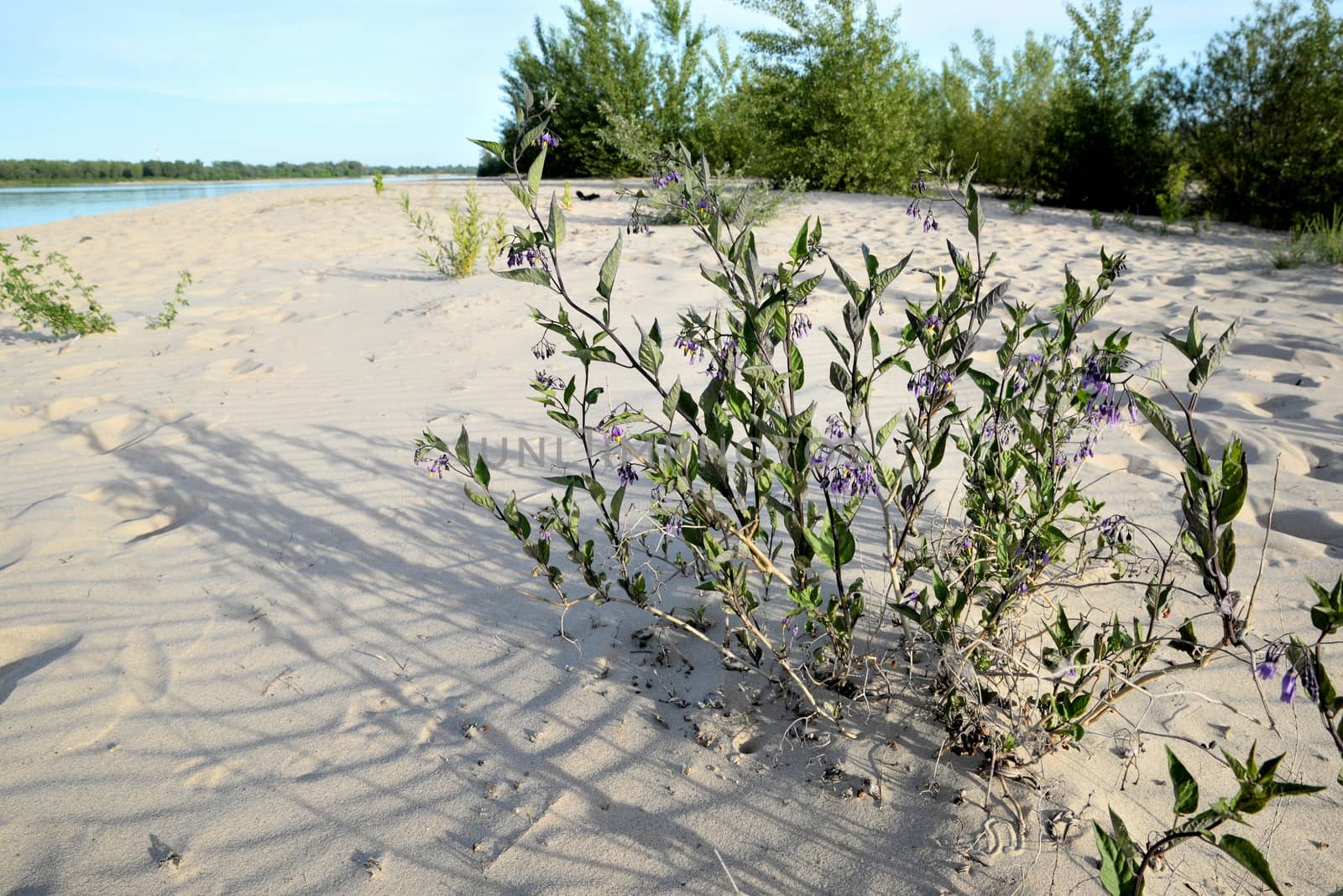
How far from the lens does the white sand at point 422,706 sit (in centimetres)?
149

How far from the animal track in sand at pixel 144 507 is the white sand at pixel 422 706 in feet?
0.04

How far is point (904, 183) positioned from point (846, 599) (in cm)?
1073

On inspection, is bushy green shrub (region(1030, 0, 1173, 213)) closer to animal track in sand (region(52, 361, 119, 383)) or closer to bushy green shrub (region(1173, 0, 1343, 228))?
bushy green shrub (region(1173, 0, 1343, 228))

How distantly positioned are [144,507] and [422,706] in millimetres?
1883

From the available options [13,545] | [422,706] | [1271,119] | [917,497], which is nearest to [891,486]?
[917,497]

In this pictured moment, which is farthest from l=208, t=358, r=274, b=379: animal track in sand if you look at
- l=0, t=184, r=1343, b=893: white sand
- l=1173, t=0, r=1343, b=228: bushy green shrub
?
l=1173, t=0, r=1343, b=228: bushy green shrub

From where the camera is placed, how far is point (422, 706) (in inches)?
74.8

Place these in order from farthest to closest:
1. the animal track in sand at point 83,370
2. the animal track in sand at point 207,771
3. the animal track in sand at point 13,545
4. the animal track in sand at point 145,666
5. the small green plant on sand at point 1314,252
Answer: the small green plant on sand at point 1314,252, the animal track in sand at point 83,370, the animal track in sand at point 13,545, the animal track in sand at point 145,666, the animal track in sand at point 207,771

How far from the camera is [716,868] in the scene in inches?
57.6

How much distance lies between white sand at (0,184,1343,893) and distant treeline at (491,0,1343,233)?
3964 mm

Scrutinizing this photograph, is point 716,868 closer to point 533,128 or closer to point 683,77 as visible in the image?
point 533,128

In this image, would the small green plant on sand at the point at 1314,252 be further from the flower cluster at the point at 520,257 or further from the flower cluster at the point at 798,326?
the flower cluster at the point at 520,257

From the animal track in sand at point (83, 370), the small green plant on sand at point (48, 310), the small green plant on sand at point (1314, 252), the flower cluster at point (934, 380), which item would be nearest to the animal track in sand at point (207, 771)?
the flower cluster at point (934, 380)

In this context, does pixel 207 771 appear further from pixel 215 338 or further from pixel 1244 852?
pixel 215 338
